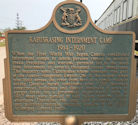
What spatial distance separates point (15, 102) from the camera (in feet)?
6.98

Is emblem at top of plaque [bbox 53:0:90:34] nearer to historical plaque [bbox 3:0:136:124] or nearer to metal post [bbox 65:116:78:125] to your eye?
historical plaque [bbox 3:0:136:124]

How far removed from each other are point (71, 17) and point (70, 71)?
850 millimetres

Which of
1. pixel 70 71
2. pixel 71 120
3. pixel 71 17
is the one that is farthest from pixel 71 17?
pixel 71 120

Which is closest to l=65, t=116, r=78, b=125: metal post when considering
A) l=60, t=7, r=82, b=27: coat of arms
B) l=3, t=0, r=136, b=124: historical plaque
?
l=3, t=0, r=136, b=124: historical plaque

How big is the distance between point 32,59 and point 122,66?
1.47m

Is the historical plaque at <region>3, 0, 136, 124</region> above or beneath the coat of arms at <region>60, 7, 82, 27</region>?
beneath

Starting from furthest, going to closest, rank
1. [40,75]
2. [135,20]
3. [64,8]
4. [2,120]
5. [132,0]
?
[132,0] < [135,20] < [2,120] < [40,75] < [64,8]

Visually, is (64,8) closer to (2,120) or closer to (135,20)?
(2,120)

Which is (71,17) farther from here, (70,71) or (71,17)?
(70,71)

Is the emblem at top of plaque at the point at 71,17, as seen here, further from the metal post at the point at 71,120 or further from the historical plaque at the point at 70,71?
the metal post at the point at 71,120

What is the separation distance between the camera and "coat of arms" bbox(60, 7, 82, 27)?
193cm

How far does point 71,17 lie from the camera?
6.33 ft

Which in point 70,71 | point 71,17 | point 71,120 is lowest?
point 71,120

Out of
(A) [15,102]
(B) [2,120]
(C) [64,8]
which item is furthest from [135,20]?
(B) [2,120]
